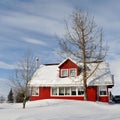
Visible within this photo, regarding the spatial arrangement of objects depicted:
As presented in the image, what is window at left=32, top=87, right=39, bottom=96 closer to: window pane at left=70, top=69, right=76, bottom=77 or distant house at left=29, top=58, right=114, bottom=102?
distant house at left=29, top=58, right=114, bottom=102

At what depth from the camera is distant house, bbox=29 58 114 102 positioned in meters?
41.2

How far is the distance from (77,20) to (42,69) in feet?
44.3

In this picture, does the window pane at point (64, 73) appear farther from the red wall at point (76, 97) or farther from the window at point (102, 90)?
the window at point (102, 90)

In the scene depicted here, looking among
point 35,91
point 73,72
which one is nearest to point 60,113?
point 73,72

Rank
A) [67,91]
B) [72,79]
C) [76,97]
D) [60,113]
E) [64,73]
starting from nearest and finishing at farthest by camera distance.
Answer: [60,113]
[76,97]
[72,79]
[67,91]
[64,73]

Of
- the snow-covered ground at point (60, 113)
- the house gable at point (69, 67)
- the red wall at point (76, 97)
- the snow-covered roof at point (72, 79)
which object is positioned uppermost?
the house gable at point (69, 67)

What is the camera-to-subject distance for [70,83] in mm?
41594

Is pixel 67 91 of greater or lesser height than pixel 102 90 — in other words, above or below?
below

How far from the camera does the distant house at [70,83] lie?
4116 cm

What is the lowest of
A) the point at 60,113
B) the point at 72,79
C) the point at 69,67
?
the point at 60,113

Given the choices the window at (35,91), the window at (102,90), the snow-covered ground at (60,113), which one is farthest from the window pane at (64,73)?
the snow-covered ground at (60,113)

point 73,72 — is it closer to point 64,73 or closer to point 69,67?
point 69,67

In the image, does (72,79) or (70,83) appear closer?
(70,83)

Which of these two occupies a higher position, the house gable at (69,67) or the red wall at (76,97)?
the house gable at (69,67)
